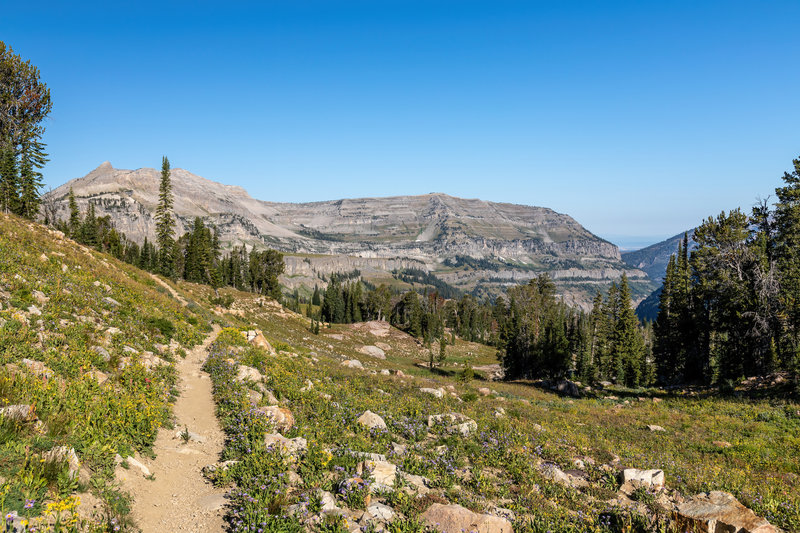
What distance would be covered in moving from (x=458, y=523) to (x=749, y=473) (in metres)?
13.1

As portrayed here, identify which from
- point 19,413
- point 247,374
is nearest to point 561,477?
point 247,374

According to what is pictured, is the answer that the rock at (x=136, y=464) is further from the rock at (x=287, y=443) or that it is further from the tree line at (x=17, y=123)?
the tree line at (x=17, y=123)

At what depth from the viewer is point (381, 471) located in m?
9.38

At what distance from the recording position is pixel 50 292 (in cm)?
1673

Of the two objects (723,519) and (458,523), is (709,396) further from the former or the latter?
(458,523)

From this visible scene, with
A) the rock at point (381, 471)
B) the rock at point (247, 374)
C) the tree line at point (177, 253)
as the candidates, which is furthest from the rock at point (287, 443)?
the tree line at point (177, 253)

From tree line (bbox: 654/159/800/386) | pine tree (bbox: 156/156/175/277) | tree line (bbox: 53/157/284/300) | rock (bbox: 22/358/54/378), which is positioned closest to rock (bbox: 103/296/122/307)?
rock (bbox: 22/358/54/378)

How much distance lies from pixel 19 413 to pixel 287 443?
5.41 m

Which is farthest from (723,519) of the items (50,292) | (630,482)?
→ (50,292)

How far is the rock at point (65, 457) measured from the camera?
6621 mm

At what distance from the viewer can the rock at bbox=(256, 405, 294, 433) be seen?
11.8 m

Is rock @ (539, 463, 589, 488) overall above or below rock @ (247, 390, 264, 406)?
below

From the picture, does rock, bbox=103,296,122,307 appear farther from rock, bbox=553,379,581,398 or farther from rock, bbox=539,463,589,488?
rock, bbox=553,379,581,398

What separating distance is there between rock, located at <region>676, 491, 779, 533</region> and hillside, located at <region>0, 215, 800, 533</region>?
42 mm
